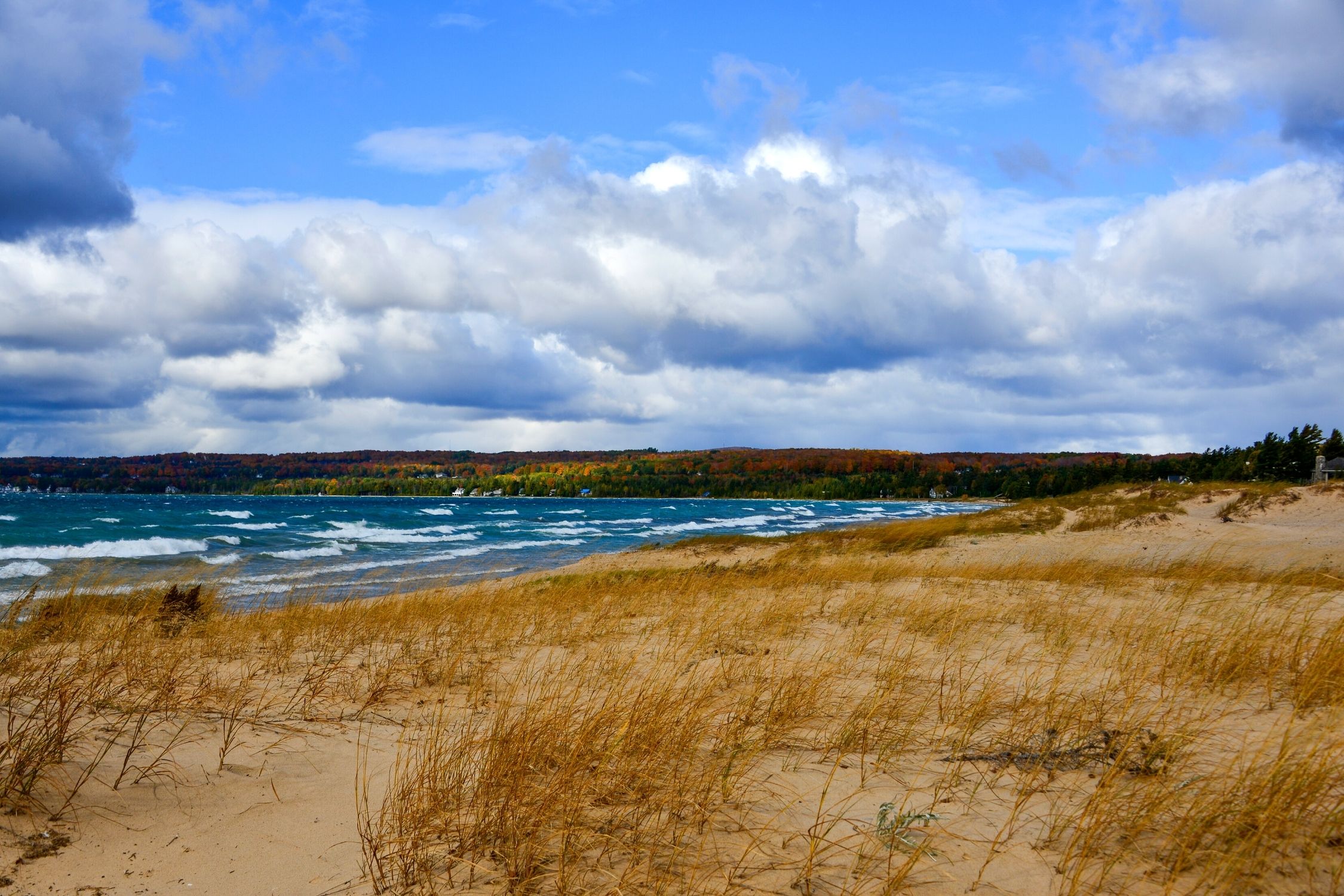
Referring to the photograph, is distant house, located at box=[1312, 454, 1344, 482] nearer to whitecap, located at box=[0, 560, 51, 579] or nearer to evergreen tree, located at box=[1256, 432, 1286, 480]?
evergreen tree, located at box=[1256, 432, 1286, 480]

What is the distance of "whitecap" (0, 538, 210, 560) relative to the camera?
24.9 m

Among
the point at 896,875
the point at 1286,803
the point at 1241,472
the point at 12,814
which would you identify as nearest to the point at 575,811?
the point at 896,875

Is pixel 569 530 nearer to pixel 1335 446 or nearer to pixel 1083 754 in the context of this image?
pixel 1083 754

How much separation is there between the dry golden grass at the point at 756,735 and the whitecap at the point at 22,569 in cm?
1316

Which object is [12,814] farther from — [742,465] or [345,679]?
[742,465]

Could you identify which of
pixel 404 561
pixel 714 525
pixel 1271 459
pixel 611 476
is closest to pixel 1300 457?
pixel 1271 459

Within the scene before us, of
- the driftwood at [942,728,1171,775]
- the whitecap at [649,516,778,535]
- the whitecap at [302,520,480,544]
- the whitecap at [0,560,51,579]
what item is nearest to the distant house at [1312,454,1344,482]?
the whitecap at [649,516,778,535]

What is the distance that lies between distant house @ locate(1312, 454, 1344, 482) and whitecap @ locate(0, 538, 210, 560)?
65791mm

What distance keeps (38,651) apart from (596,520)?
58.8m

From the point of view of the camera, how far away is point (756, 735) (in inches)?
192

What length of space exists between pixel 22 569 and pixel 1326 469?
74.4m

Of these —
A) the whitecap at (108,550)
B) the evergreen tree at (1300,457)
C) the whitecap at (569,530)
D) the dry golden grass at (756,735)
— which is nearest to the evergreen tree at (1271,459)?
the evergreen tree at (1300,457)

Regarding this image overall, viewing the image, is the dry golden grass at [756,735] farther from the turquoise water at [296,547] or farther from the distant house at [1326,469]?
the distant house at [1326,469]

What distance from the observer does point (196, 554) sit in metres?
27.8
